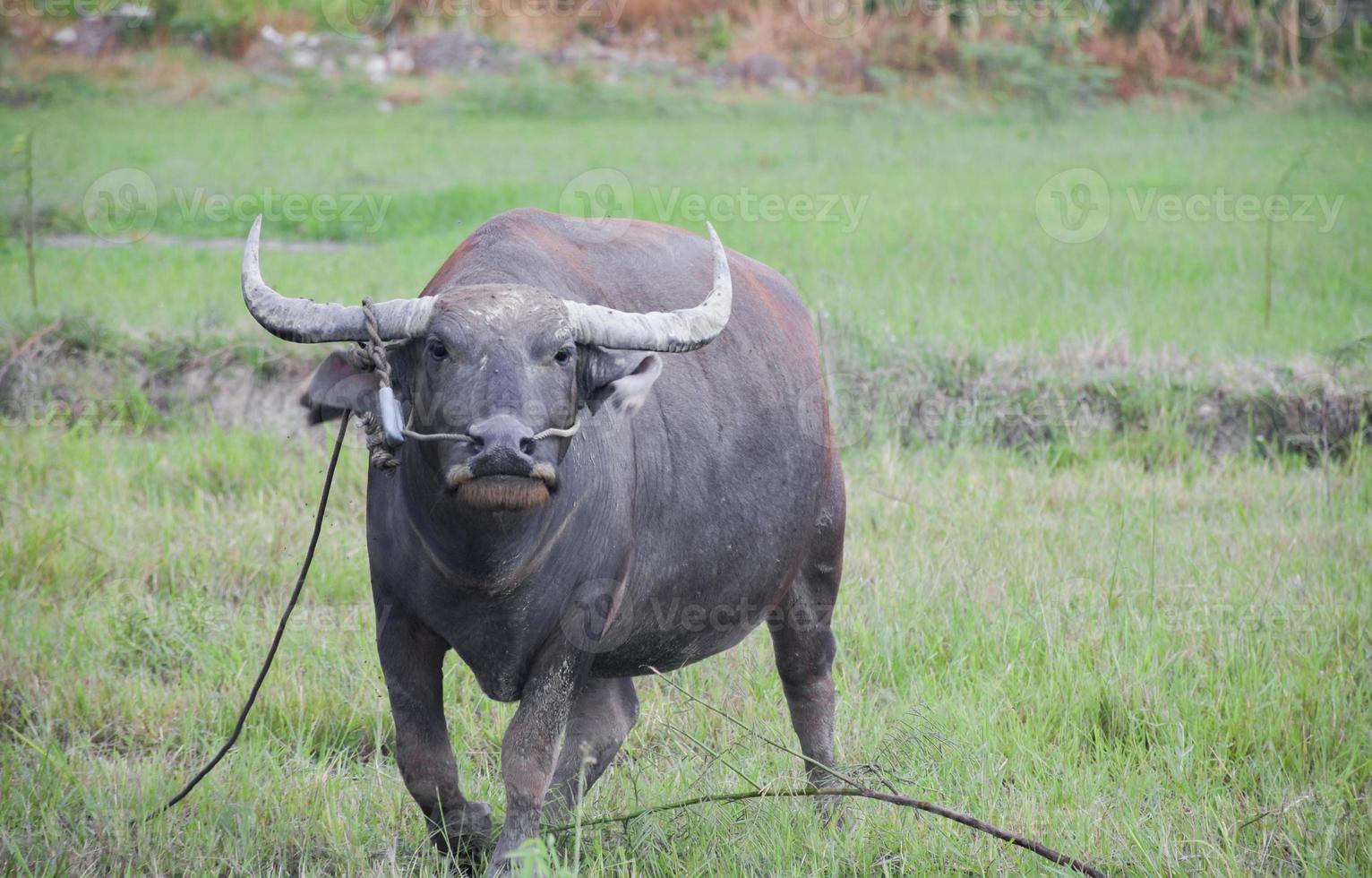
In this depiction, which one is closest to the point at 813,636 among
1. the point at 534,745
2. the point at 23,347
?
the point at 534,745

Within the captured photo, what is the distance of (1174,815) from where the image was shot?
3.30 meters

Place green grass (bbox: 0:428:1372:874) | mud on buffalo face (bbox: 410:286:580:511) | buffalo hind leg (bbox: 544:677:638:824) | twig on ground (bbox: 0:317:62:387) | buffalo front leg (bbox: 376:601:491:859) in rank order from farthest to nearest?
twig on ground (bbox: 0:317:62:387), green grass (bbox: 0:428:1372:874), buffalo hind leg (bbox: 544:677:638:824), buffalo front leg (bbox: 376:601:491:859), mud on buffalo face (bbox: 410:286:580:511)

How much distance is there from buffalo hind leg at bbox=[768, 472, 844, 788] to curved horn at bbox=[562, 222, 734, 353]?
0.91 metres

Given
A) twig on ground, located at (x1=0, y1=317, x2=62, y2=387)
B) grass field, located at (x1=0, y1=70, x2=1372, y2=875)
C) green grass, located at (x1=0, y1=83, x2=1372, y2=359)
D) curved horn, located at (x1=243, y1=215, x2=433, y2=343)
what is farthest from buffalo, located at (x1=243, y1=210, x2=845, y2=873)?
twig on ground, located at (x1=0, y1=317, x2=62, y2=387)

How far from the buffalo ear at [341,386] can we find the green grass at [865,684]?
104 cm

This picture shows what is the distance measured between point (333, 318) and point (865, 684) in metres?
2.11

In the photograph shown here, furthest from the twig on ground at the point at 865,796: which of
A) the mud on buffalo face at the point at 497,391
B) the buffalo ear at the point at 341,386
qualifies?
the buffalo ear at the point at 341,386

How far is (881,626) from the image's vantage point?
4367mm

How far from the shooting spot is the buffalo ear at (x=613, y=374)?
9.02 feet

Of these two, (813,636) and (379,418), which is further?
(813,636)

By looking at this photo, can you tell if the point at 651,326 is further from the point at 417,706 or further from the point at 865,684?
the point at 865,684

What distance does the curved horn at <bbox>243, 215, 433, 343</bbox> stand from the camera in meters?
2.70

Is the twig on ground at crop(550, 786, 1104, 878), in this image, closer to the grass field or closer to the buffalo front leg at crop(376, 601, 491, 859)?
the grass field

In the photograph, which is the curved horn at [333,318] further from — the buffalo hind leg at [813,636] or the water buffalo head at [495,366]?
the buffalo hind leg at [813,636]
